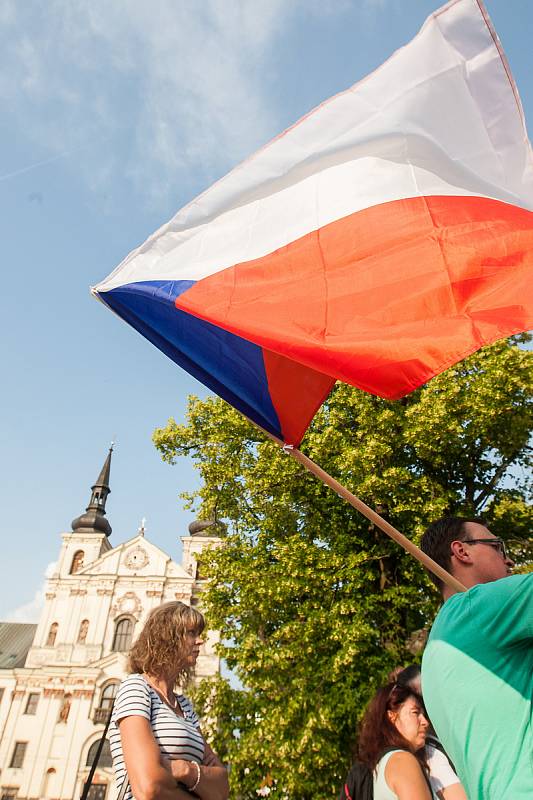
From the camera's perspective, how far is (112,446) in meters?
62.1

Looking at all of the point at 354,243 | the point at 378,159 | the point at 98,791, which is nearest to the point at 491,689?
the point at 354,243

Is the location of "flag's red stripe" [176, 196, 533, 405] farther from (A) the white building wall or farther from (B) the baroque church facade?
(B) the baroque church facade

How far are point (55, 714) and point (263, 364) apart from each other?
4529 cm

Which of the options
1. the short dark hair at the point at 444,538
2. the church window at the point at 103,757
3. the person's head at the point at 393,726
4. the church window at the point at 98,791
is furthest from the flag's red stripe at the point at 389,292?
the church window at the point at 103,757

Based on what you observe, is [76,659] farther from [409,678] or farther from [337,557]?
[409,678]

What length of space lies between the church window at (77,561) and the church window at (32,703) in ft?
29.9

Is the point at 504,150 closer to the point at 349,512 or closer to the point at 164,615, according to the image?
the point at 164,615

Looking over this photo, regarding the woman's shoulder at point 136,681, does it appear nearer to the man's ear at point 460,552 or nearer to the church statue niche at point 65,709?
the man's ear at point 460,552

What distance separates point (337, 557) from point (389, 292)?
10.0m

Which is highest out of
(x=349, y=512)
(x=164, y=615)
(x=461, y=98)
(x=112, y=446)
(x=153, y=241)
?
(x=112, y=446)

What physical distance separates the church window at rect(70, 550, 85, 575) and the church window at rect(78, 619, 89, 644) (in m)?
4.92

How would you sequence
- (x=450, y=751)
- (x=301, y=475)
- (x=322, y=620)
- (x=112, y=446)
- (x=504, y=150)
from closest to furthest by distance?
(x=450, y=751)
(x=504, y=150)
(x=322, y=620)
(x=301, y=475)
(x=112, y=446)

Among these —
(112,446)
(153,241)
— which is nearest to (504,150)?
(153,241)

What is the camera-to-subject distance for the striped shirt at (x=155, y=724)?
9.34ft
